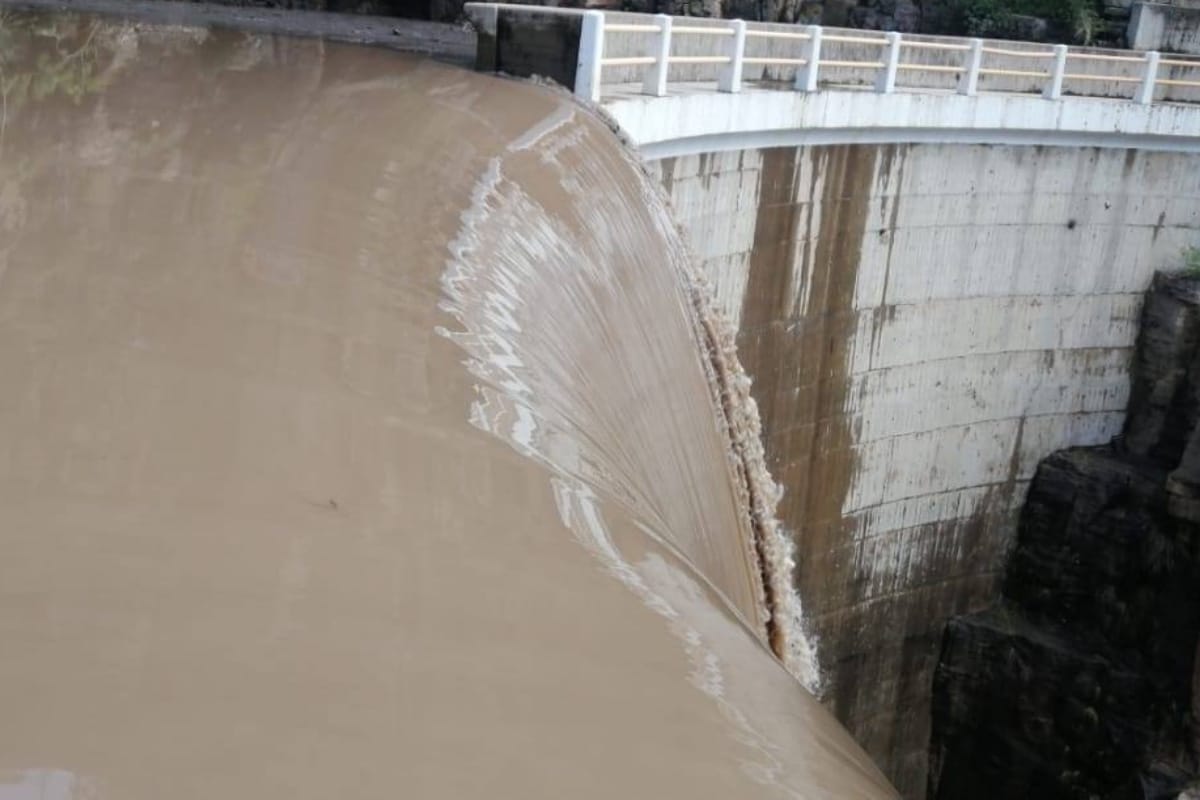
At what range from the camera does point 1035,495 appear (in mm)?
16828

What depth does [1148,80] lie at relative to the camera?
16.6 metres

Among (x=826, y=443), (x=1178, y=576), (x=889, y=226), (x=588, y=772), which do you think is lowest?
(x=1178, y=576)

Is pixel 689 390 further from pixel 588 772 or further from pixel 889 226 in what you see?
pixel 889 226

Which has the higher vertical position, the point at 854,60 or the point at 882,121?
the point at 854,60

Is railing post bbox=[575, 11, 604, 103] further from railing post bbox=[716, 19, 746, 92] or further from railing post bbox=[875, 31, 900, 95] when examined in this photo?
railing post bbox=[875, 31, 900, 95]

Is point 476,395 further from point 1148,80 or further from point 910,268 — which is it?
point 1148,80

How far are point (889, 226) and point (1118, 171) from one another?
138 inches

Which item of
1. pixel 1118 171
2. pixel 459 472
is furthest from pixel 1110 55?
pixel 459 472

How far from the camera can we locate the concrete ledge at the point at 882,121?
36.4 feet

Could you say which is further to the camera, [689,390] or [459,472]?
[689,390]

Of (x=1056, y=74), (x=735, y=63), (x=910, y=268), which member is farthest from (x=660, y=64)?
(x=1056, y=74)

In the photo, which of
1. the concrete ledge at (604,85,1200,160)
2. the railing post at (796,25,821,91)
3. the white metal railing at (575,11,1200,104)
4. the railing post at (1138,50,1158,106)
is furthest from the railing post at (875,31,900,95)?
the railing post at (1138,50,1158,106)

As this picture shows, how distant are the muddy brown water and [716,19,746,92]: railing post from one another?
4.66m

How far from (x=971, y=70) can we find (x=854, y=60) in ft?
4.04
